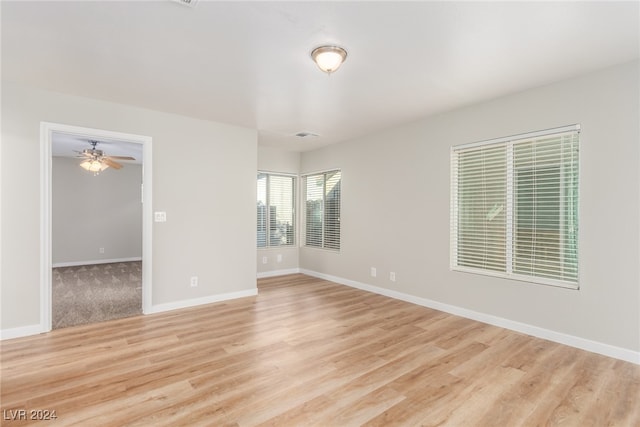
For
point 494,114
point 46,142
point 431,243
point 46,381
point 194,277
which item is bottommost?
point 46,381

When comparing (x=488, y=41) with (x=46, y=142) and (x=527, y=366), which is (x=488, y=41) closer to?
(x=527, y=366)

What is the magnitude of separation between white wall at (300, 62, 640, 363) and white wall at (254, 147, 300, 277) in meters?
1.45

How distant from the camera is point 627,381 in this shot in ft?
7.99

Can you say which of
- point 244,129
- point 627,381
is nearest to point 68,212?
point 244,129

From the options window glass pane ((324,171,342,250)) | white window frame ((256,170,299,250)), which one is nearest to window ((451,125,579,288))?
window glass pane ((324,171,342,250))

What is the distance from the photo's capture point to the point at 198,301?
445 cm

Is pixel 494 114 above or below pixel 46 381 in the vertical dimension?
above

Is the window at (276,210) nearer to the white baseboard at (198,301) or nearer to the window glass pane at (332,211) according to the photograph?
the window glass pane at (332,211)

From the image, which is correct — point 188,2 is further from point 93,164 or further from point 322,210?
point 93,164

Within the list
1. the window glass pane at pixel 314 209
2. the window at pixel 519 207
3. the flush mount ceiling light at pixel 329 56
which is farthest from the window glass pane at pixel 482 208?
the window glass pane at pixel 314 209

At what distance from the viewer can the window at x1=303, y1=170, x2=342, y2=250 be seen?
239 inches

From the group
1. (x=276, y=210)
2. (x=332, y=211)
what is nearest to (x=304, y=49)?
(x=332, y=211)

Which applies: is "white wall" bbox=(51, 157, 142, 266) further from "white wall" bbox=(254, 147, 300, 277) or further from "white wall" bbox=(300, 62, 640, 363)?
"white wall" bbox=(300, 62, 640, 363)

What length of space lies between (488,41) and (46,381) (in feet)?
14.2
